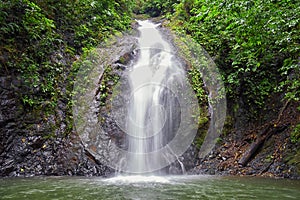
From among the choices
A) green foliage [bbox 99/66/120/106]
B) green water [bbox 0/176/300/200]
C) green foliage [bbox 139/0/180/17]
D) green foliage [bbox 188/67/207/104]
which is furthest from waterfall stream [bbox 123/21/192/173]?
green foliage [bbox 139/0/180/17]

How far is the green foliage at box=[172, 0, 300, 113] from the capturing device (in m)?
3.96

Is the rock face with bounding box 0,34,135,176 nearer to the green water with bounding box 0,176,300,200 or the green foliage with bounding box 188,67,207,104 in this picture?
the green water with bounding box 0,176,300,200

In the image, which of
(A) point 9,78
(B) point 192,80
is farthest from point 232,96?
(A) point 9,78

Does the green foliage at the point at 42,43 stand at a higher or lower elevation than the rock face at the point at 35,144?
higher

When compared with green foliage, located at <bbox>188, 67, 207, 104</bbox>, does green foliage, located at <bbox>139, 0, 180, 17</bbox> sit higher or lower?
higher

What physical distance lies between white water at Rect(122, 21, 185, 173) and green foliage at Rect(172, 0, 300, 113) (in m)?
1.62

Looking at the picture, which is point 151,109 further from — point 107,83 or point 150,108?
point 107,83

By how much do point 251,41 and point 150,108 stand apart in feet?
12.9

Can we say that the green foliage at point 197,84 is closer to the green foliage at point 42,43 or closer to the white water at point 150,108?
the white water at point 150,108

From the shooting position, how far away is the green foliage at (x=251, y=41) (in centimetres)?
396

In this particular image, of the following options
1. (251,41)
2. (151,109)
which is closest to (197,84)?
(151,109)

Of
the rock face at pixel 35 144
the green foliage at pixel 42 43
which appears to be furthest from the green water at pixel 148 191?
the green foliage at pixel 42 43

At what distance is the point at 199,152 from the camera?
712 cm

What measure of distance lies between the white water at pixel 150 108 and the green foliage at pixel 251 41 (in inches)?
63.7
